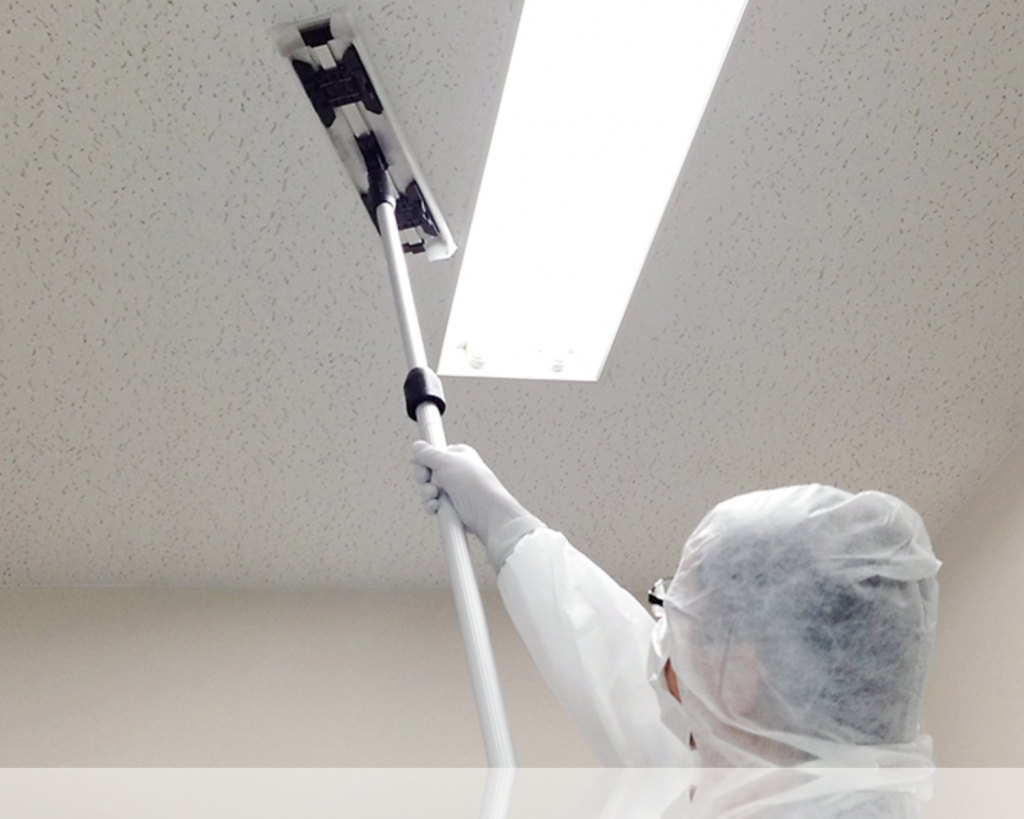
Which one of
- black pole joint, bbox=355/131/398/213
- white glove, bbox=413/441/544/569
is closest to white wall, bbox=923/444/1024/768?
white glove, bbox=413/441/544/569

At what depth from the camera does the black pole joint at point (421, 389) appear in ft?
3.07

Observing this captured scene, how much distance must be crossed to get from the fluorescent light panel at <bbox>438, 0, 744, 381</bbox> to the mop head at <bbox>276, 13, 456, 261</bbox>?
0.08m

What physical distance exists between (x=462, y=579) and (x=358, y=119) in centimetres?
57

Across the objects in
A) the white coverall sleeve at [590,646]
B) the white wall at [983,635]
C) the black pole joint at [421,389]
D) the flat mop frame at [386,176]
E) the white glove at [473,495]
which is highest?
the flat mop frame at [386,176]

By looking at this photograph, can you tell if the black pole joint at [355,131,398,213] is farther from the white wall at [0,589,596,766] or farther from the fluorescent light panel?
the white wall at [0,589,596,766]

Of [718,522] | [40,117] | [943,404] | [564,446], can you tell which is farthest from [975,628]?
[40,117]

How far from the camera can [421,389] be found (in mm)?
934

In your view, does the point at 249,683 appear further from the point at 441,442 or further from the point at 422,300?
the point at 441,442

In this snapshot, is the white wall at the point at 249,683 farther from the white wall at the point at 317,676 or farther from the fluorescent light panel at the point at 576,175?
the fluorescent light panel at the point at 576,175

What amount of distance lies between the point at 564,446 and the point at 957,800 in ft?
3.83

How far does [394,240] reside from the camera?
1.02 meters

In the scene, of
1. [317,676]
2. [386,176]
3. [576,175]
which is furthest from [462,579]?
[317,676]

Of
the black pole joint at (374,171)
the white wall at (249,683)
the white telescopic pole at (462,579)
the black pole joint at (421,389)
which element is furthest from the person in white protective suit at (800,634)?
the white wall at (249,683)

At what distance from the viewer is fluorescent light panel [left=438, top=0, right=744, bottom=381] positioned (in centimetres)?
104
